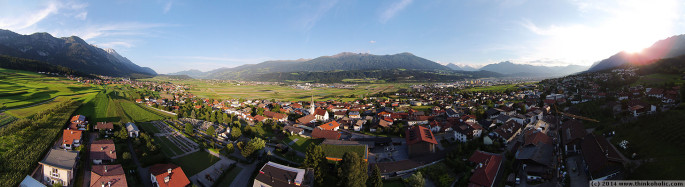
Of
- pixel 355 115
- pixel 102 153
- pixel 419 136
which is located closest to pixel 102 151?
pixel 102 153

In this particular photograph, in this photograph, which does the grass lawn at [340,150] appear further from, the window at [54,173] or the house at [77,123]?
the house at [77,123]

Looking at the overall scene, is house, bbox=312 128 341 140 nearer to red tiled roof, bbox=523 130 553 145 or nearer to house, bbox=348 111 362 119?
house, bbox=348 111 362 119

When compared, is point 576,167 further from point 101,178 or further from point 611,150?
point 101,178

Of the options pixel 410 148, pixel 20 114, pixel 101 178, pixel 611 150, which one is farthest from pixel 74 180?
pixel 611 150

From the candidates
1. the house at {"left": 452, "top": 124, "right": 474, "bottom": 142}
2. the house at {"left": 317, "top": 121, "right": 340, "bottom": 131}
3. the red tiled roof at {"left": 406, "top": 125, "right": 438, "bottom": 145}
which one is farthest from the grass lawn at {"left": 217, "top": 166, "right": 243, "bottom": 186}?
the house at {"left": 452, "top": 124, "right": 474, "bottom": 142}

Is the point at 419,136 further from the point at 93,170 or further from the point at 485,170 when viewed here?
the point at 93,170

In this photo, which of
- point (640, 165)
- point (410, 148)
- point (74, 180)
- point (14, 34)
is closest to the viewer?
point (640, 165)

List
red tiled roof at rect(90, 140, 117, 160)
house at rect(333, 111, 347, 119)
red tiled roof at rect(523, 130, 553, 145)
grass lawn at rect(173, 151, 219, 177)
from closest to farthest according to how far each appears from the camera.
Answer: red tiled roof at rect(90, 140, 117, 160)
grass lawn at rect(173, 151, 219, 177)
red tiled roof at rect(523, 130, 553, 145)
house at rect(333, 111, 347, 119)
